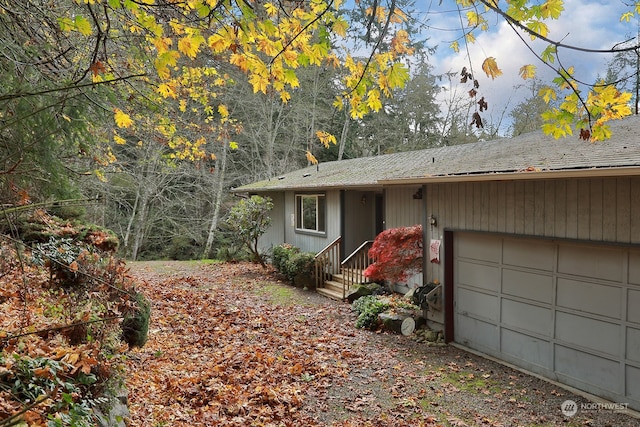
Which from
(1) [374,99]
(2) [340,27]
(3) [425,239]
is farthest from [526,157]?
(2) [340,27]

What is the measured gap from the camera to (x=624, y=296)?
5285 mm

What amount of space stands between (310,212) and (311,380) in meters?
9.84

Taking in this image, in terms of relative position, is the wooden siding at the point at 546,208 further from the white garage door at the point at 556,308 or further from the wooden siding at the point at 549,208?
the white garage door at the point at 556,308

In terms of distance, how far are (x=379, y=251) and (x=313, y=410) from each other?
487 cm

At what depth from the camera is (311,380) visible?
19.2 ft

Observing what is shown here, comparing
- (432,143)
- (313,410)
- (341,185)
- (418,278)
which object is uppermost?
(432,143)

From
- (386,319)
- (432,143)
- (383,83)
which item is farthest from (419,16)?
(432,143)

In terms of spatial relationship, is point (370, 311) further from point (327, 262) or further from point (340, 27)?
point (340, 27)

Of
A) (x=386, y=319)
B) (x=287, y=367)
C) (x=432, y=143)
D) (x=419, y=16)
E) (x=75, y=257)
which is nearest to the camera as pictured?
(x=419, y=16)

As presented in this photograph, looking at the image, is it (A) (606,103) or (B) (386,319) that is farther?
(B) (386,319)

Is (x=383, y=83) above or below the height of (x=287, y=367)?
above

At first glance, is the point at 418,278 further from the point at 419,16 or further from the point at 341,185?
the point at 419,16

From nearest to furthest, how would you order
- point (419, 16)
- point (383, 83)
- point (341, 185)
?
point (419, 16) < point (383, 83) < point (341, 185)

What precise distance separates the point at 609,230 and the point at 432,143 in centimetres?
2031
